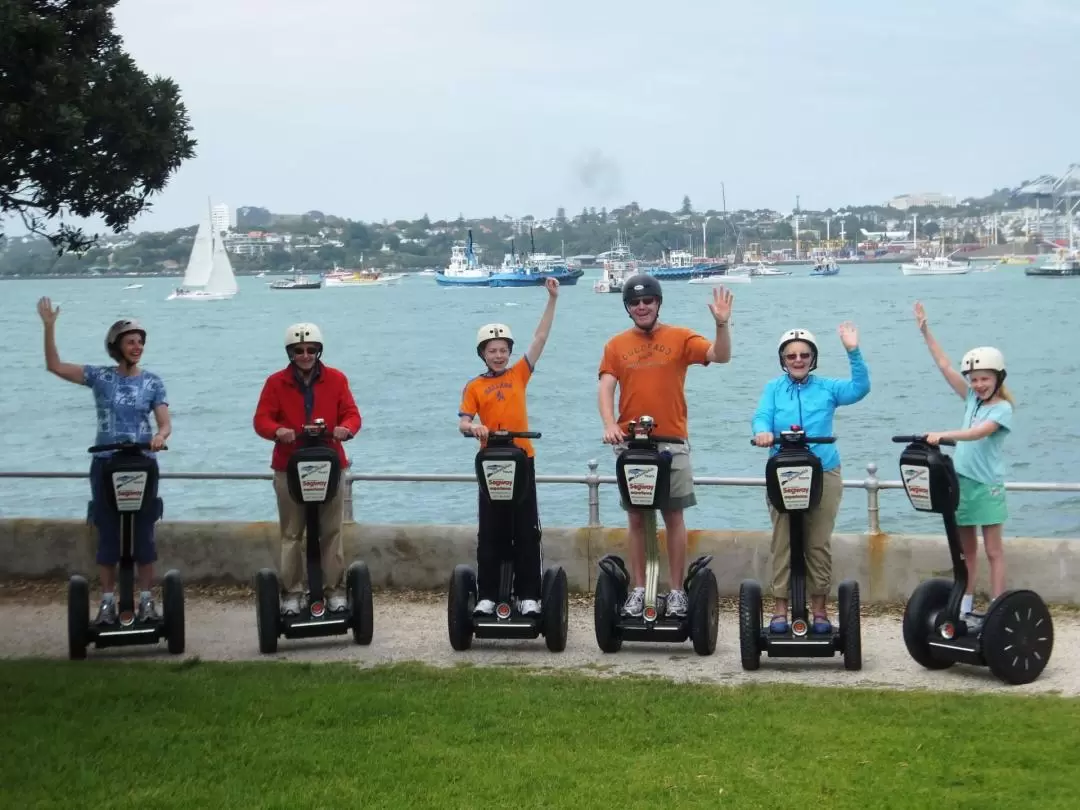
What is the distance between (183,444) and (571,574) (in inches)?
1252

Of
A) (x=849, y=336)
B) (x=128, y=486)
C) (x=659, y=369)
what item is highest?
(x=849, y=336)

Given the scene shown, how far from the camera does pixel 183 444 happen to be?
135 feet

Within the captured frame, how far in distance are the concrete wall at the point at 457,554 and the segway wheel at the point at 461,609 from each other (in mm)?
1630

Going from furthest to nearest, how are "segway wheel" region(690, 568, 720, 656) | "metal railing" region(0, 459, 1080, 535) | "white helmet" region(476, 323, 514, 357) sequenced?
1. "metal railing" region(0, 459, 1080, 535)
2. "white helmet" region(476, 323, 514, 357)
3. "segway wheel" region(690, 568, 720, 656)

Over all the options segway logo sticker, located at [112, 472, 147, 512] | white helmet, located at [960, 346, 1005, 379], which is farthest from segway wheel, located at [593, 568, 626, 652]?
segway logo sticker, located at [112, 472, 147, 512]

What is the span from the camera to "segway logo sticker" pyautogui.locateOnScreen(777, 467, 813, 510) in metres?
8.19

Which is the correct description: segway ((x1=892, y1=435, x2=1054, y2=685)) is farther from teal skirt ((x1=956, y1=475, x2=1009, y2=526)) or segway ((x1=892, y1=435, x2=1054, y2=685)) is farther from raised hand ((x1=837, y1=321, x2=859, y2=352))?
raised hand ((x1=837, y1=321, x2=859, y2=352))

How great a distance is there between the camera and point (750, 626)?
8.33m

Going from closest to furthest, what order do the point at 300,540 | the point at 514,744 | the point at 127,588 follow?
the point at 514,744 < the point at 127,588 < the point at 300,540

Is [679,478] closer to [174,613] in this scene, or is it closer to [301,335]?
[301,335]

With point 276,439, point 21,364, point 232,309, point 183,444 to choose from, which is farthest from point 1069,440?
point 232,309

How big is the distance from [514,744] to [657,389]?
2674 mm

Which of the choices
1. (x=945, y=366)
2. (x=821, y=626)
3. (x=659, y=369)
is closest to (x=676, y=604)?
(x=821, y=626)

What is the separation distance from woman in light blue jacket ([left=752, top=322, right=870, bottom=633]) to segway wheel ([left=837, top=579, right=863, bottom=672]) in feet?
0.38
